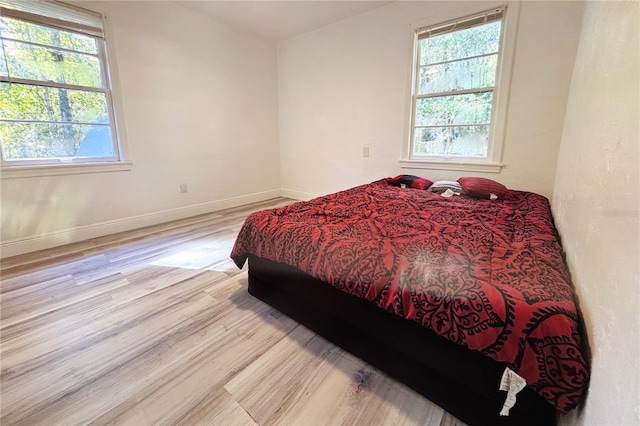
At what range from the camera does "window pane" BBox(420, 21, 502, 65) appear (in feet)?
8.64

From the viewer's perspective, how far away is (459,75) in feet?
9.37

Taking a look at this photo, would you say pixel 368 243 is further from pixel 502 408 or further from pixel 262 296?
pixel 262 296

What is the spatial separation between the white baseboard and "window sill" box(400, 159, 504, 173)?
1674 mm

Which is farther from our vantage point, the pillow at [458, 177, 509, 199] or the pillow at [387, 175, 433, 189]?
the pillow at [387, 175, 433, 189]

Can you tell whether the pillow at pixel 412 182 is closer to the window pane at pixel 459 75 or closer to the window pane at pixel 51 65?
the window pane at pixel 459 75

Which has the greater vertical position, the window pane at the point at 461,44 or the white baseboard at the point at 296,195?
the window pane at the point at 461,44

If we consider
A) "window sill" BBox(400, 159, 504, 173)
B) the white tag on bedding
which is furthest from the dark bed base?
"window sill" BBox(400, 159, 504, 173)

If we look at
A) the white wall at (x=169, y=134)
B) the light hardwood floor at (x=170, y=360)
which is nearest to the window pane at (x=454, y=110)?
the white wall at (x=169, y=134)

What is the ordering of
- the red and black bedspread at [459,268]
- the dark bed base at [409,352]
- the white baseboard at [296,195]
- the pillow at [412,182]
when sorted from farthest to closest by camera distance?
1. the white baseboard at [296,195]
2. the pillow at [412,182]
3. the dark bed base at [409,352]
4. the red and black bedspread at [459,268]

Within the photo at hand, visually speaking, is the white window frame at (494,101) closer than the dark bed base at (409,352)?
No

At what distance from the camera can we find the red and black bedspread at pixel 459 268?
80 cm

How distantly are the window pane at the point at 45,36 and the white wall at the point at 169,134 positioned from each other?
22cm

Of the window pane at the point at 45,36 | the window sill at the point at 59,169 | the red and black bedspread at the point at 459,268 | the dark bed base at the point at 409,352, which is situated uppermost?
the window pane at the point at 45,36

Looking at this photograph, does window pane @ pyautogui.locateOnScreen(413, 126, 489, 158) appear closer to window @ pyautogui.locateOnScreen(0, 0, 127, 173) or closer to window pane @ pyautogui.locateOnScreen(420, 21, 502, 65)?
window pane @ pyautogui.locateOnScreen(420, 21, 502, 65)
